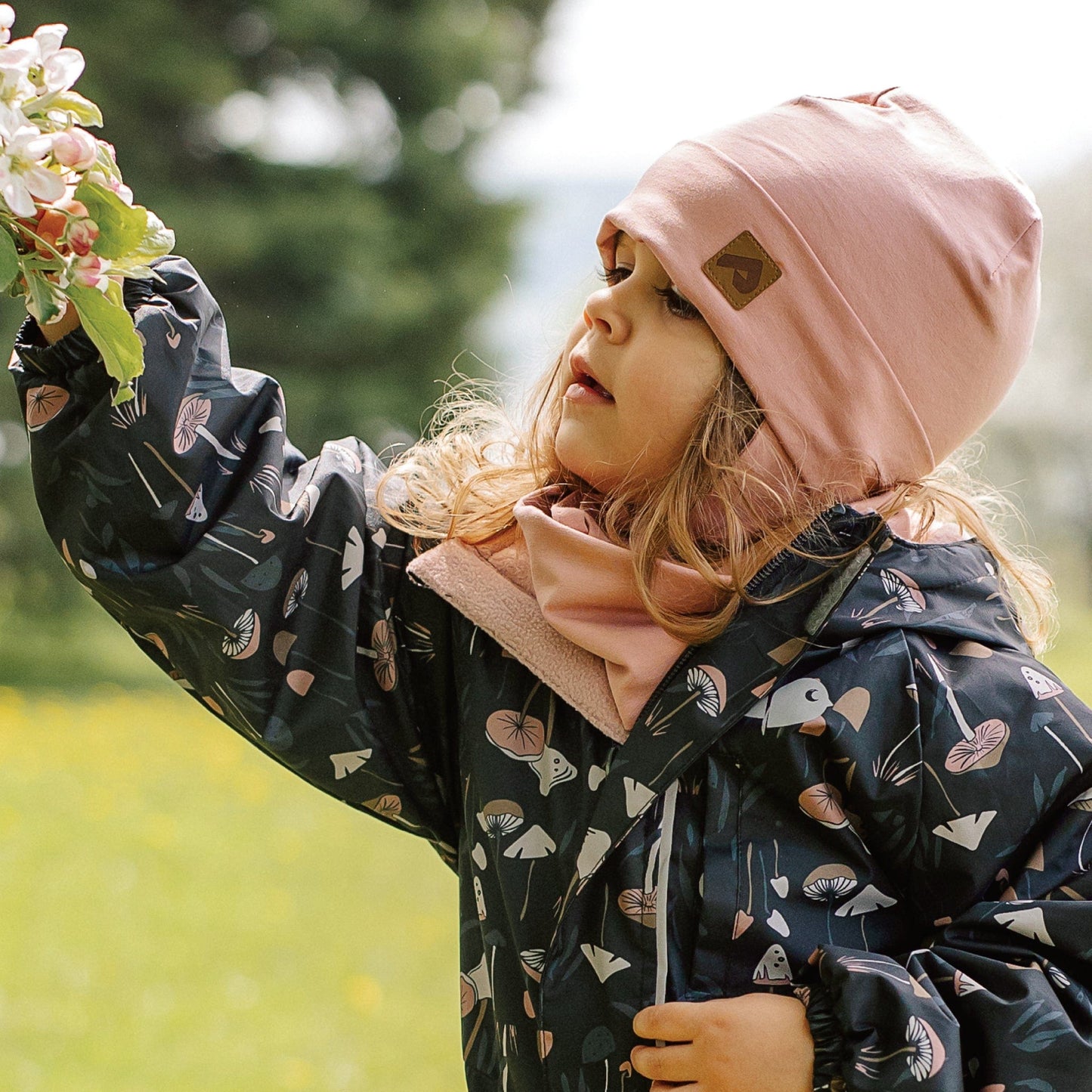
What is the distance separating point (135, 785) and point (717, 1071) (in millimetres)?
2530

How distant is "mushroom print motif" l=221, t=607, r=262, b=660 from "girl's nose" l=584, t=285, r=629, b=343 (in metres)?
0.33

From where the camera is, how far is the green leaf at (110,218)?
729 millimetres

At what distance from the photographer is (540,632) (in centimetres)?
94

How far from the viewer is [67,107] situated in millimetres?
718

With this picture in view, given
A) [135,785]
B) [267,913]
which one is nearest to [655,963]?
[267,913]

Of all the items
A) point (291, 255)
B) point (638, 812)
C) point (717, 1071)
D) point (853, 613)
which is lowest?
point (717, 1071)

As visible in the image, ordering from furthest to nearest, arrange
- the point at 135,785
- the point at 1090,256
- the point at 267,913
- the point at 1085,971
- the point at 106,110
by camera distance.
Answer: the point at 1090,256, the point at 106,110, the point at 135,785, the point at 267,913, the point at 1085,971

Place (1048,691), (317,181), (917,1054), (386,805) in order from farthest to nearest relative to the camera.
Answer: (317,181) → (386,805) → (1048,691) → (917,1054)

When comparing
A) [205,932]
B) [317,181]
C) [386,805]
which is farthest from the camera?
[317,181]

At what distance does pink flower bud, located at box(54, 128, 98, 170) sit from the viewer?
27.3 inches

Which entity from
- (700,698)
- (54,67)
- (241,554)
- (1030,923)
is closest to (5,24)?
(54,67)

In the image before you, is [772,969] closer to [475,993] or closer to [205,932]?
[475,993]

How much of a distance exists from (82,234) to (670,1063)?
618 millimetres

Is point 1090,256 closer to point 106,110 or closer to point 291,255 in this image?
point 291,255
